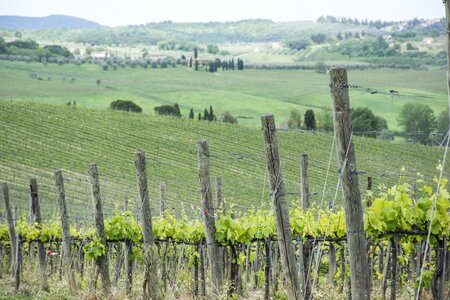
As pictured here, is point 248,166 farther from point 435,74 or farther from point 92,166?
point 435,74

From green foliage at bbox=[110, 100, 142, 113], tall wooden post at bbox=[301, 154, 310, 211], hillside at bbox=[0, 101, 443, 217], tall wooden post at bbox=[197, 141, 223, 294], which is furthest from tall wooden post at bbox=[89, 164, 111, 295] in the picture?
green foliage at bbox=[110, 100, 142, 113]

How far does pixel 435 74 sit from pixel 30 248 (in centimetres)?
13098

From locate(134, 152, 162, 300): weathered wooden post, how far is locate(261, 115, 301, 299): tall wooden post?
3558 millimetres

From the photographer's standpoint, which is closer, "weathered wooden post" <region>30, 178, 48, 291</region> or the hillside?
"weathered wooden post" <region>30, 178, 48, 291</region>

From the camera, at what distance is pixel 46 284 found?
15.4 meters

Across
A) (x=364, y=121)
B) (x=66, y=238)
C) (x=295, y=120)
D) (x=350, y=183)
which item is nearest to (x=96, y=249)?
(x=66, y=238)

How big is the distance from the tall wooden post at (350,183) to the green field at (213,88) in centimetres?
8662

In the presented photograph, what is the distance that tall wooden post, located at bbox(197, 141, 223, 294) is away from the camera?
37.6 ft

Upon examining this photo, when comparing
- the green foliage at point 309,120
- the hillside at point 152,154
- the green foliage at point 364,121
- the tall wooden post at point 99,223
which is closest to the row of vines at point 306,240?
the tall wooden post at point 99,223

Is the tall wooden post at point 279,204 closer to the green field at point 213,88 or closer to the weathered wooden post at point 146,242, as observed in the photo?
the weathered wooden post at point 146,242

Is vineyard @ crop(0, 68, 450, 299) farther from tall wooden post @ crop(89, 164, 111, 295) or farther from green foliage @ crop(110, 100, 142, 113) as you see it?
green foliage @ crop(110, 100, 142, 113)

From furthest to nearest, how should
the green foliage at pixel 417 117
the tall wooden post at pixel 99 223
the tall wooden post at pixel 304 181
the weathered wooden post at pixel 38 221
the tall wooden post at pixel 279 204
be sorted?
1. the green foliage at pixel 417 117
2. the weathered wooden post at pixel 38 221
3. the tall wooden post at pixel 304 181
4. the tall wooden post at pixel 99 223
5. the tall wooden post at pixel 279 204

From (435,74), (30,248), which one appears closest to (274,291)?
(30,248)

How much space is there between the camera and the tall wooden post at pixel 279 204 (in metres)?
9.32
